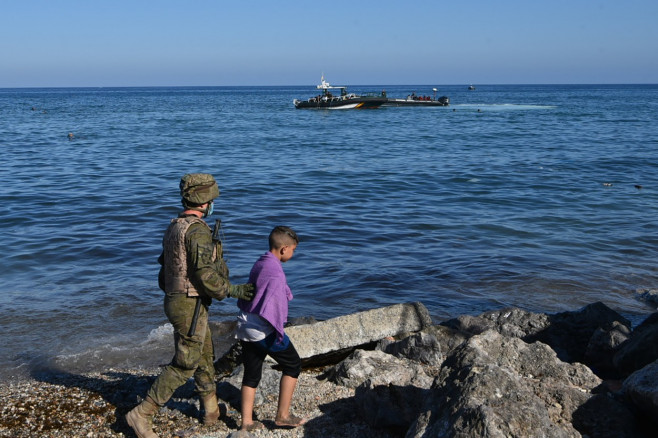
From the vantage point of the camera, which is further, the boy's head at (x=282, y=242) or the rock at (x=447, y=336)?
the rock at (x=447, y=336)

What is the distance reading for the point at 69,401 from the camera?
17.4 feet

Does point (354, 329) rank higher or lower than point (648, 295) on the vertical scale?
higher

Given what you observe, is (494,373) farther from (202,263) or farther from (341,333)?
(341,333)

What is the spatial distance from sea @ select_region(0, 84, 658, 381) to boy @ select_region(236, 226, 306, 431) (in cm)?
279

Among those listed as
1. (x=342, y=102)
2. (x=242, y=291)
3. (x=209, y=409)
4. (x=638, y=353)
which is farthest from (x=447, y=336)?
(x=342, y=102)

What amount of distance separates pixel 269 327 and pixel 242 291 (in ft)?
1.06

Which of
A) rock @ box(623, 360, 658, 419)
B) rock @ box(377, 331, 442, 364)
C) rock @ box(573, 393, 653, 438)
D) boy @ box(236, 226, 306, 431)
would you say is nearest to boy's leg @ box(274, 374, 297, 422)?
boy @ box(236, 226, 306, 431)

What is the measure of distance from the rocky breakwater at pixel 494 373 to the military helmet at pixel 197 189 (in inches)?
67.0

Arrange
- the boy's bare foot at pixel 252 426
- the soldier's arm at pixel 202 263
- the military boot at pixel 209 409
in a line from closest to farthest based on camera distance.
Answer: the soldier's arm at pixel 202 263 < the boy's bare foot at pixel 252 426 < the military boot at pixel 209 409

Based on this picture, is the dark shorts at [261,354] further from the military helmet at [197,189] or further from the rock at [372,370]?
the military helmet at [197,189]

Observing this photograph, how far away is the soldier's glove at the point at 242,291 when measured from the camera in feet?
14.6

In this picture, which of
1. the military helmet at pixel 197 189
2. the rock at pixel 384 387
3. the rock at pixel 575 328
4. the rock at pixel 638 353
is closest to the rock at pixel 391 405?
the rock at pixel 384 387

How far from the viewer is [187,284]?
4516mm

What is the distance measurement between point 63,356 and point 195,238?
12.4 ft
